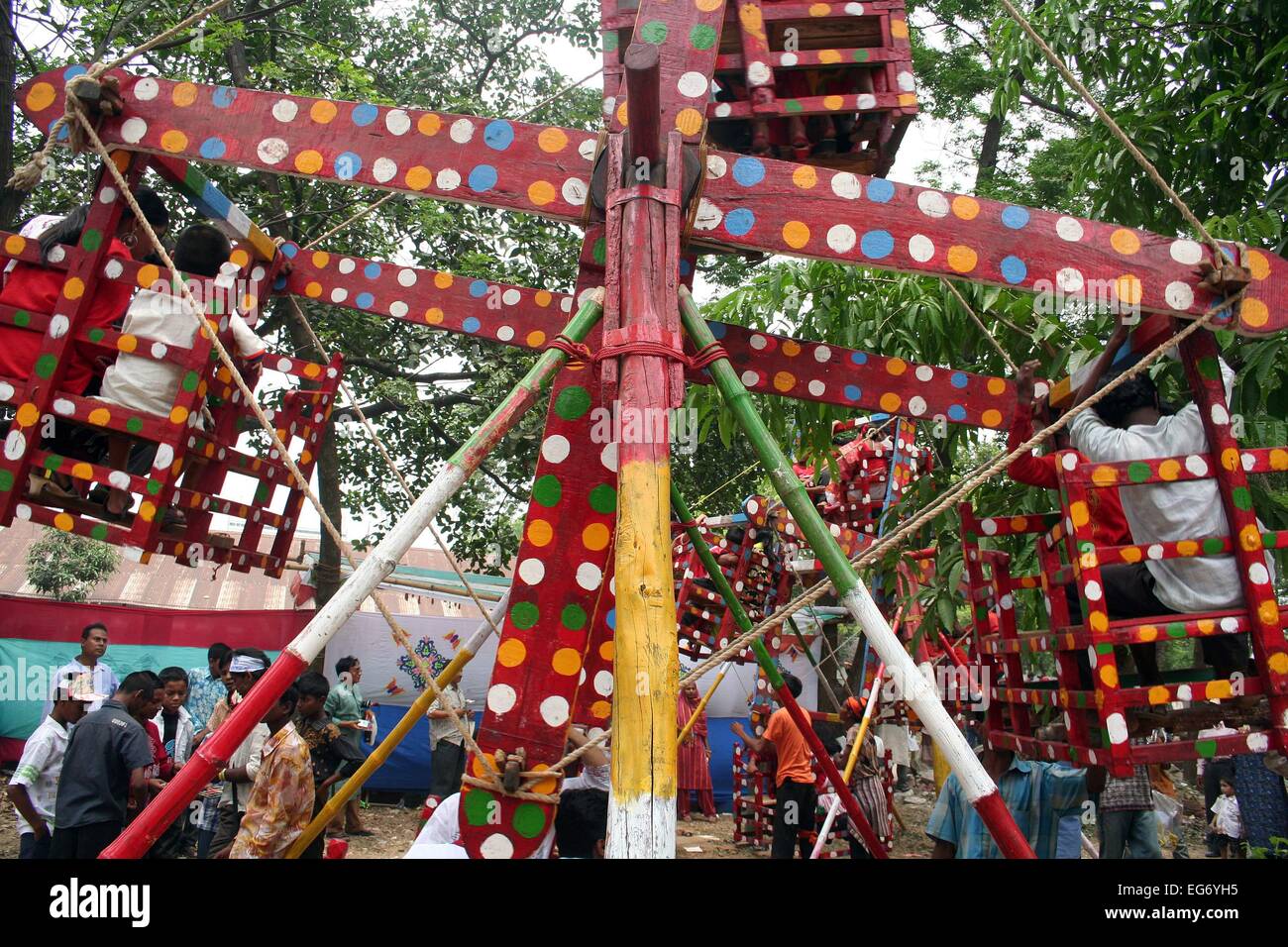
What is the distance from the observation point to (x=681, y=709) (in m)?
12.3

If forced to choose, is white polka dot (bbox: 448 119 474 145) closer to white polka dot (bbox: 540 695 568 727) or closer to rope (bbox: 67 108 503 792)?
rope (bbox: 67 108 503 792)

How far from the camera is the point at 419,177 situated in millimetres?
3166

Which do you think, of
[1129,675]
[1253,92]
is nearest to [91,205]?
[1129,675]

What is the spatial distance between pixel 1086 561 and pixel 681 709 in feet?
31.7

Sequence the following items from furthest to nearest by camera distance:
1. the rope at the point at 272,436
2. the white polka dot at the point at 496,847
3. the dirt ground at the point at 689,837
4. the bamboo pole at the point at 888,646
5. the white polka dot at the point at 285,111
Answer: the dirt ground at the point at 689,837
the white polka dot at the point at 285,111
the white polka dot at the point at 496,847
the rope at the point at 272,436
the bamboo pole at the point at 888,646

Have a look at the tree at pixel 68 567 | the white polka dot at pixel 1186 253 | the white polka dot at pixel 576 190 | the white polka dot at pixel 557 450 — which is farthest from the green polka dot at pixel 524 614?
the tree at pixel 68 567

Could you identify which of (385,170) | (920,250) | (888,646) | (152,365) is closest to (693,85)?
(920,250)

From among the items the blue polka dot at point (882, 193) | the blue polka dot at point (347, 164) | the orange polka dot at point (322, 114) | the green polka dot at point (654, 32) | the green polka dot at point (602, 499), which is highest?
the green polka dot at point (654, 32)

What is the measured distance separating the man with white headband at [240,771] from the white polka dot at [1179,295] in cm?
495

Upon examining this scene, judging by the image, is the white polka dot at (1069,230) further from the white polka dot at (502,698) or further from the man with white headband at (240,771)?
the man with white headband at (240,771)

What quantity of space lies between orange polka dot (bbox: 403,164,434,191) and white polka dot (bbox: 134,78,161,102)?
98 cm

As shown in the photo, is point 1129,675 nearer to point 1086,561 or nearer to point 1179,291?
point 1086,561

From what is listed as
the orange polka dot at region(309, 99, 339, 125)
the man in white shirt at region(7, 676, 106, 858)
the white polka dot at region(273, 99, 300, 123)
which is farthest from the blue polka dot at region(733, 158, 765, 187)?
the man in white shirt at region(7, 676, 106, 858)

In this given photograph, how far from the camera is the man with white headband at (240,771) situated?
5848mm
